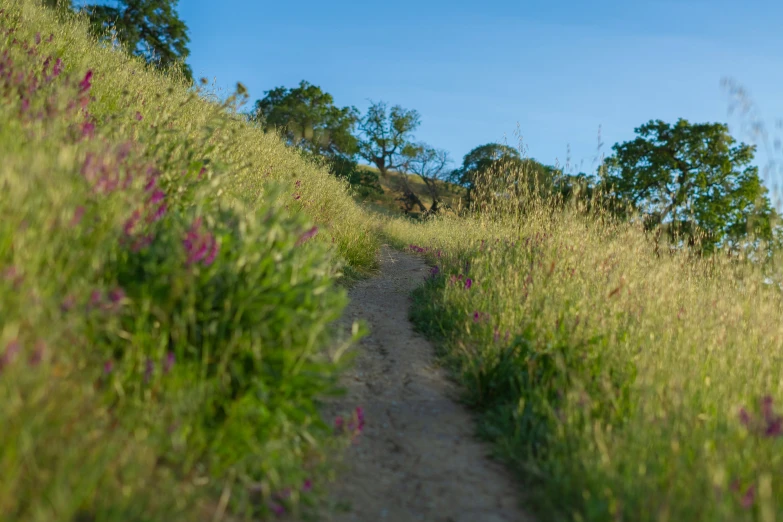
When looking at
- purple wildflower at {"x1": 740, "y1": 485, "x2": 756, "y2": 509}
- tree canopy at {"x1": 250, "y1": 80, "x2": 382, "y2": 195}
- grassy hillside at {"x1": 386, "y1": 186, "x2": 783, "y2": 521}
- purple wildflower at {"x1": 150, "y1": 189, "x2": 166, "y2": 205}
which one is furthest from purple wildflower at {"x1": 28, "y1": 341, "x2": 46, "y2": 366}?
tree canopy at {"x1": 250, "y1": 80, "x2": 382, "y2": 195}

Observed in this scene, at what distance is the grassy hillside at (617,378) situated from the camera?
8.87 feet

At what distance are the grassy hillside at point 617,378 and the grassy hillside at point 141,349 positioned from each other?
1376 mm

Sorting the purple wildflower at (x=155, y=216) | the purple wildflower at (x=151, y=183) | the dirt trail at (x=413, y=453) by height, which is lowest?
the dirt trail at (x=413, y=453)

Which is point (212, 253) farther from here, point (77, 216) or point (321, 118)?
point (321, 118)

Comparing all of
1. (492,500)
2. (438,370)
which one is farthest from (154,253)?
(438,370)

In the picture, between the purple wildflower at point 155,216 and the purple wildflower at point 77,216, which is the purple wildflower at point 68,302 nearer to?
the purple wildflower at point 77,216

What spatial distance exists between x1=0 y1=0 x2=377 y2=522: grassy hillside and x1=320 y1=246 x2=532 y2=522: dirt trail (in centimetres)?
28

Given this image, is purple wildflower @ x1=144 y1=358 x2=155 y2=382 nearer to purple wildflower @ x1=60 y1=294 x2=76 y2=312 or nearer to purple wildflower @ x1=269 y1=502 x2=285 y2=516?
purple wildflower @ x1=60 y1=294 x2=76 y2=312

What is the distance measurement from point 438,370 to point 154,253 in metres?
2.77

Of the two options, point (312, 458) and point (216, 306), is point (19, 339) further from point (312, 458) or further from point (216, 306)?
point (312, 458)

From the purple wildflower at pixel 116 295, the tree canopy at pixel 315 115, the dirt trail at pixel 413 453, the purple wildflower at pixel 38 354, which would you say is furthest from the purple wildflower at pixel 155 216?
the tree canopy at pixel 315 115

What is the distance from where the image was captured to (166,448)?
248cm

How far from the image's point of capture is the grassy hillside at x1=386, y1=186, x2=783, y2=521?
2703 mm

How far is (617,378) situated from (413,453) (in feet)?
5.43
